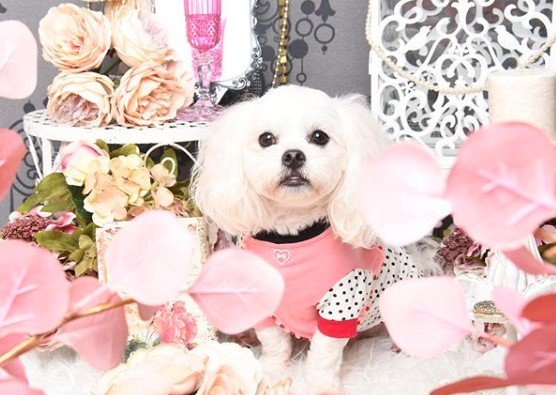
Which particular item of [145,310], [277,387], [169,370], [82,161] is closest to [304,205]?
[82,161]

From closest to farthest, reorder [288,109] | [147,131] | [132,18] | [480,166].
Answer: [480,166], [288,109], [147,131], [132,18]

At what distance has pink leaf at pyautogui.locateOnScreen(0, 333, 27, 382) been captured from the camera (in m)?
0.24

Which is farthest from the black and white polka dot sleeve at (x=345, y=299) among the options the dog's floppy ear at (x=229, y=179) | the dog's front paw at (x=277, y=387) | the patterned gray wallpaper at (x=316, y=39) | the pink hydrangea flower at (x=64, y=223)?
the dog's front paw at (x=277, y=387)

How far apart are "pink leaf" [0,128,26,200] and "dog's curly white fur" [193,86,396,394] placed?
4.28ft

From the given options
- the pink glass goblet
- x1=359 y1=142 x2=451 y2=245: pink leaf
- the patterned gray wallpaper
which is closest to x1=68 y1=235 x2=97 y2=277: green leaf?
the pink glass goblet

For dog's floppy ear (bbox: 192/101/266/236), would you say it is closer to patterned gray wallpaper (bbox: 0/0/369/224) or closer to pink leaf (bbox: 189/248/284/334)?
patterned gray wallpaper (bbox: 0/0/369/224)

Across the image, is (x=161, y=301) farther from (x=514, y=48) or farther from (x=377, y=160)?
(x=514, y=48)

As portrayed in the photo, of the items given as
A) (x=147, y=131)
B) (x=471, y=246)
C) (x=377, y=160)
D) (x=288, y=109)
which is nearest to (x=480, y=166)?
(x=377, y=160)

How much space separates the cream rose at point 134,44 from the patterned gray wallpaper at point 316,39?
40 cm

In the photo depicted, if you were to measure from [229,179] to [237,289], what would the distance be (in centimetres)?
143

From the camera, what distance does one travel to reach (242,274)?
0.72 ft

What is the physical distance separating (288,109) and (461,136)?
28.4 inches

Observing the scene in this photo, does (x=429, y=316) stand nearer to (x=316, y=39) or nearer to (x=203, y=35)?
(x=203, y=35)

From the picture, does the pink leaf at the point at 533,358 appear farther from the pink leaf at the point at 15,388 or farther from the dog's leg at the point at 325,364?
the dog's leg at the point at 325,364
